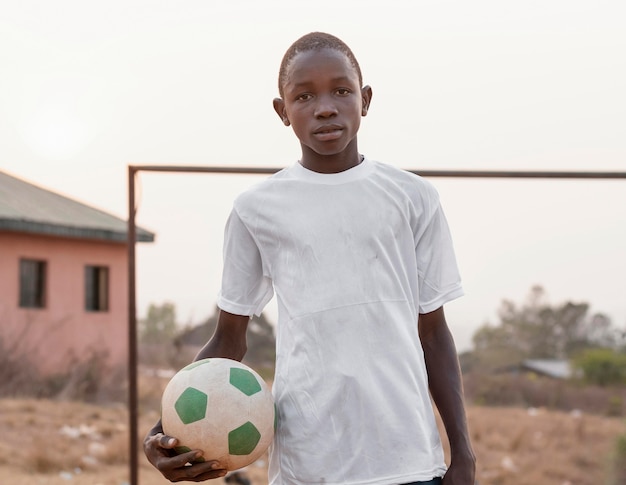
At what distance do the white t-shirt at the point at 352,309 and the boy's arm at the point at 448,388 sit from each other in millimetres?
35

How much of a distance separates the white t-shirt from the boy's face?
76mm

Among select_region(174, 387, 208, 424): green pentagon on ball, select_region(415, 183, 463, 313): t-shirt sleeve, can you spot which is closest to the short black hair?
select_region(415, 183, 463, 313): t-shirt sleeve

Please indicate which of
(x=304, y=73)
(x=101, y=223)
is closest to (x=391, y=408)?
(x=304, y=73)

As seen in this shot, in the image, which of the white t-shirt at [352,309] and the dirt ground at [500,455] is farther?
the dirt ground at [500,455]

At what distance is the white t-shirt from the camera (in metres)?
1.71

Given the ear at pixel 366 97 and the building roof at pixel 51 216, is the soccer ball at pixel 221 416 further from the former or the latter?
the building roof at pixel 51 216

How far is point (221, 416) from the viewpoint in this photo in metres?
1.77

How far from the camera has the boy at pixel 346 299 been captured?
1.71 metres

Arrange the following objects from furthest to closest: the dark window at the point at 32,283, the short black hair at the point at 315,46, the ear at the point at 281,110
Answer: the dark window at the point at 32,283
the ear at the point at 281,110
the short black hair at the point at 315,46

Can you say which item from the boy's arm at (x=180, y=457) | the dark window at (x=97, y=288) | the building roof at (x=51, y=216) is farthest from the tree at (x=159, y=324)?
the boy's arm at (x=180, y=457)

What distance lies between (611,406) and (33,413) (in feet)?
22.4

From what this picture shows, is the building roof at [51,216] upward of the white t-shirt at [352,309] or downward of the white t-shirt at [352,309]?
upward

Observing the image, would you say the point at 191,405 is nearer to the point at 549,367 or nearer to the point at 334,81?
the point at 334,81

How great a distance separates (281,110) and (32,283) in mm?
14122
